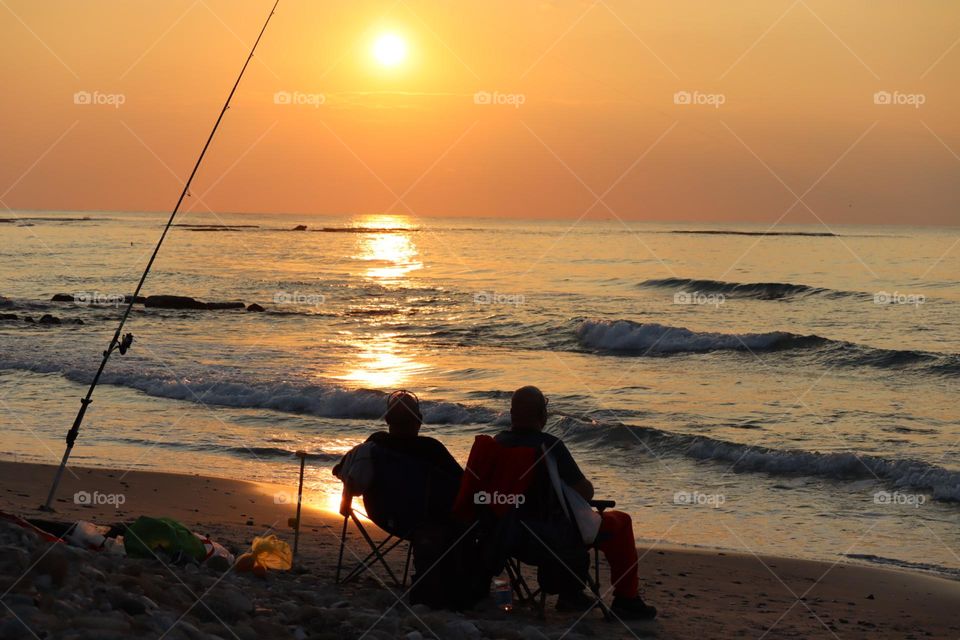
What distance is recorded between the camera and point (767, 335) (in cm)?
2350

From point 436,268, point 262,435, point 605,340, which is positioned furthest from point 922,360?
point 436,268

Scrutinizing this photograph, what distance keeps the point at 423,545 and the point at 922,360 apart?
55.5 ft

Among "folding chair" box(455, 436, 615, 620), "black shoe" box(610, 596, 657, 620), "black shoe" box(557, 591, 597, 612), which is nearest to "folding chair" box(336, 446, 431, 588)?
"folding chair" box(455, 436, 615, 620)

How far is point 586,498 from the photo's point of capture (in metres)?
5.40

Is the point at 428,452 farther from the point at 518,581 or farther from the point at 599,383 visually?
the point at 599,383

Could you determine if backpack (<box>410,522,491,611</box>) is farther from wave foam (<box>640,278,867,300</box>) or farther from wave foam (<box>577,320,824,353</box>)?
wave foam (<box>640,278,867,300</box>)

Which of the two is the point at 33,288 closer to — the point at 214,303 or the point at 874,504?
the point at 214,303

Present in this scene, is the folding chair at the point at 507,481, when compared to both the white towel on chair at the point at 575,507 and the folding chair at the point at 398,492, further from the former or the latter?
the folding chair at the point at 398,492

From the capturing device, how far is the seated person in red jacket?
17.7ft

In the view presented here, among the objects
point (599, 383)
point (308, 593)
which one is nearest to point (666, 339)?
point (599, 383)

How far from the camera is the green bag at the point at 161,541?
212 inches

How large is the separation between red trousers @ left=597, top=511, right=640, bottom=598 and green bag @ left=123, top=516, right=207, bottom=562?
204cm

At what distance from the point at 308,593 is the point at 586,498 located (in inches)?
56.1

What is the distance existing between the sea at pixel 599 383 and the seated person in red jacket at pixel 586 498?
8.82 ft
